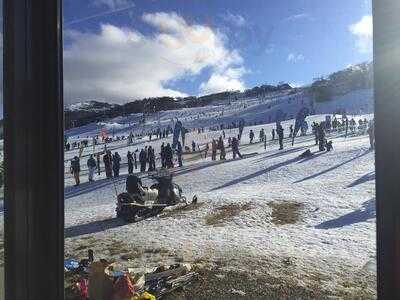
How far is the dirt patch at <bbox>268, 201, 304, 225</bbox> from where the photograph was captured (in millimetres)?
1171

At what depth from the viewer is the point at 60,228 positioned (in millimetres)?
1226

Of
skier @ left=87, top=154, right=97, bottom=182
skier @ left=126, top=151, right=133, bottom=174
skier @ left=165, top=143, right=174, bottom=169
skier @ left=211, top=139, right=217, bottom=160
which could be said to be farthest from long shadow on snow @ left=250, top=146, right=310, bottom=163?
skier @ left=87, top=154, right=97, bottom=182

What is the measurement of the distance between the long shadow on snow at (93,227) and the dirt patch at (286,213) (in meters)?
0.39

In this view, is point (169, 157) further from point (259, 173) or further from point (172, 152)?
point (259, 173)

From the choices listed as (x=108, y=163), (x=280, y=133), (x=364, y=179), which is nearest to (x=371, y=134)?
(x=364, y=179)

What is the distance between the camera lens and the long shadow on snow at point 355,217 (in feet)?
3.49

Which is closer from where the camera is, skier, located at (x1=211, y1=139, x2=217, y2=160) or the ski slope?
the ski slope

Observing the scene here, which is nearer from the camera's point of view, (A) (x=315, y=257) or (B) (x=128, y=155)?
(A) (x=315, y=257)

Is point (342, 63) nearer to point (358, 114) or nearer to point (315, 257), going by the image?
point (358, 114)

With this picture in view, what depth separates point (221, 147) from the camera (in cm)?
130

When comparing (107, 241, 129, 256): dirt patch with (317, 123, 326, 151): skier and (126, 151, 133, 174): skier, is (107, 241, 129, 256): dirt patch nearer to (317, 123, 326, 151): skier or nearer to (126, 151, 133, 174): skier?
(126, 151, 133, 174): skier

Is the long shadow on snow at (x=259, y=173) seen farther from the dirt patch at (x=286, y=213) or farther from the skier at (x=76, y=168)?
the skier at (x=76, y=168)

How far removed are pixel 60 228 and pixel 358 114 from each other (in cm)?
76

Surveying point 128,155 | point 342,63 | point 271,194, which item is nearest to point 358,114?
point 342,63
